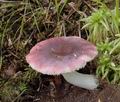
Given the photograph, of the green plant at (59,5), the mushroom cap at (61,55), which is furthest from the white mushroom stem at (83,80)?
the green plant at (59,5)

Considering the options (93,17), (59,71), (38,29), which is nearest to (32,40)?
(38,29)

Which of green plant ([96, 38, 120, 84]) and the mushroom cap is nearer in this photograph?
the mushroom cap

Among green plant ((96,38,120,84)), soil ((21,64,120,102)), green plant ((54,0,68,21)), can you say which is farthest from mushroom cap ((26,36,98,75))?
green plant ((54,0,68,21))

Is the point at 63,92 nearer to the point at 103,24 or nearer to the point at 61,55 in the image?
the point at 61,55

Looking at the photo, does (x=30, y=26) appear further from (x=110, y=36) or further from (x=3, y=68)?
(x=110, y=36)

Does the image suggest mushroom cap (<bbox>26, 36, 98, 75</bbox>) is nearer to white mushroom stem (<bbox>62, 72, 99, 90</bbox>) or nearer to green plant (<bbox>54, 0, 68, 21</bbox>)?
white mushroom stem (<bbox>62, 72, 99, 90</bbox>)

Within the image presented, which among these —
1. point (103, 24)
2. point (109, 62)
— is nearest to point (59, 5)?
point (103, 24)
